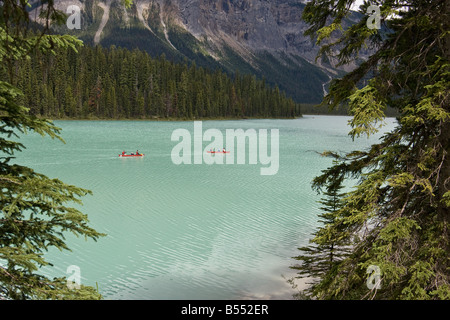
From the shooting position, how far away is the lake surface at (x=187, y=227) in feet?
50.6

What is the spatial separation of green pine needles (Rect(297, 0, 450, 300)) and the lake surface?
8358 mm

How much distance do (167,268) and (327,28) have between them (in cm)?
1296

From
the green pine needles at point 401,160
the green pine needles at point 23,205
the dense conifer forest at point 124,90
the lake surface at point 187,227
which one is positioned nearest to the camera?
the green pine needles at point 23,205

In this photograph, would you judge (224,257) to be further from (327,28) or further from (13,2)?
(13,2)

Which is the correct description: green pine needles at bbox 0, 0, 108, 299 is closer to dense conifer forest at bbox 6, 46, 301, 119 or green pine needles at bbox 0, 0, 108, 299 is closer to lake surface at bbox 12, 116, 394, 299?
lake surface at bbox 12, 116, 394, 299

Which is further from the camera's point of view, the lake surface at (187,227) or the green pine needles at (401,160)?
the lake surface at (187,227)

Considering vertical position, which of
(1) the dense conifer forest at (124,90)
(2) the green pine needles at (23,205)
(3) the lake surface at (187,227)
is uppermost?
(1) the dense conifer forest at (124,90)

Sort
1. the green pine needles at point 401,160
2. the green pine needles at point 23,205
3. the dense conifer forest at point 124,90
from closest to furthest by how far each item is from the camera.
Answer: the green pine needles at point 23,205 → the green pine needles at point 401,160 → the dense conifer forest at point 124,90

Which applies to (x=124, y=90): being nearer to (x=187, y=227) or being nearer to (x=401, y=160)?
(x=187, y=227)

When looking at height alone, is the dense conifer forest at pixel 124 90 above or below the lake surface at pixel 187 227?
above

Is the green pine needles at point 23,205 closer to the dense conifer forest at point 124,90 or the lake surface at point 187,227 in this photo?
the lake surface at point 187,227

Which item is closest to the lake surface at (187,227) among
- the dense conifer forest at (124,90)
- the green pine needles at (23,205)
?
the green pine needles at (23,205)

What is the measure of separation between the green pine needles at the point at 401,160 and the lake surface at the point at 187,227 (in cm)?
836

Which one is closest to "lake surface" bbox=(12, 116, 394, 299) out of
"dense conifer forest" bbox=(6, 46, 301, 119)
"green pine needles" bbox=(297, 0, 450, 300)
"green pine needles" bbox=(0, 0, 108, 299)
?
"green pine needles" bbox=(297, 0, 450, 300)
